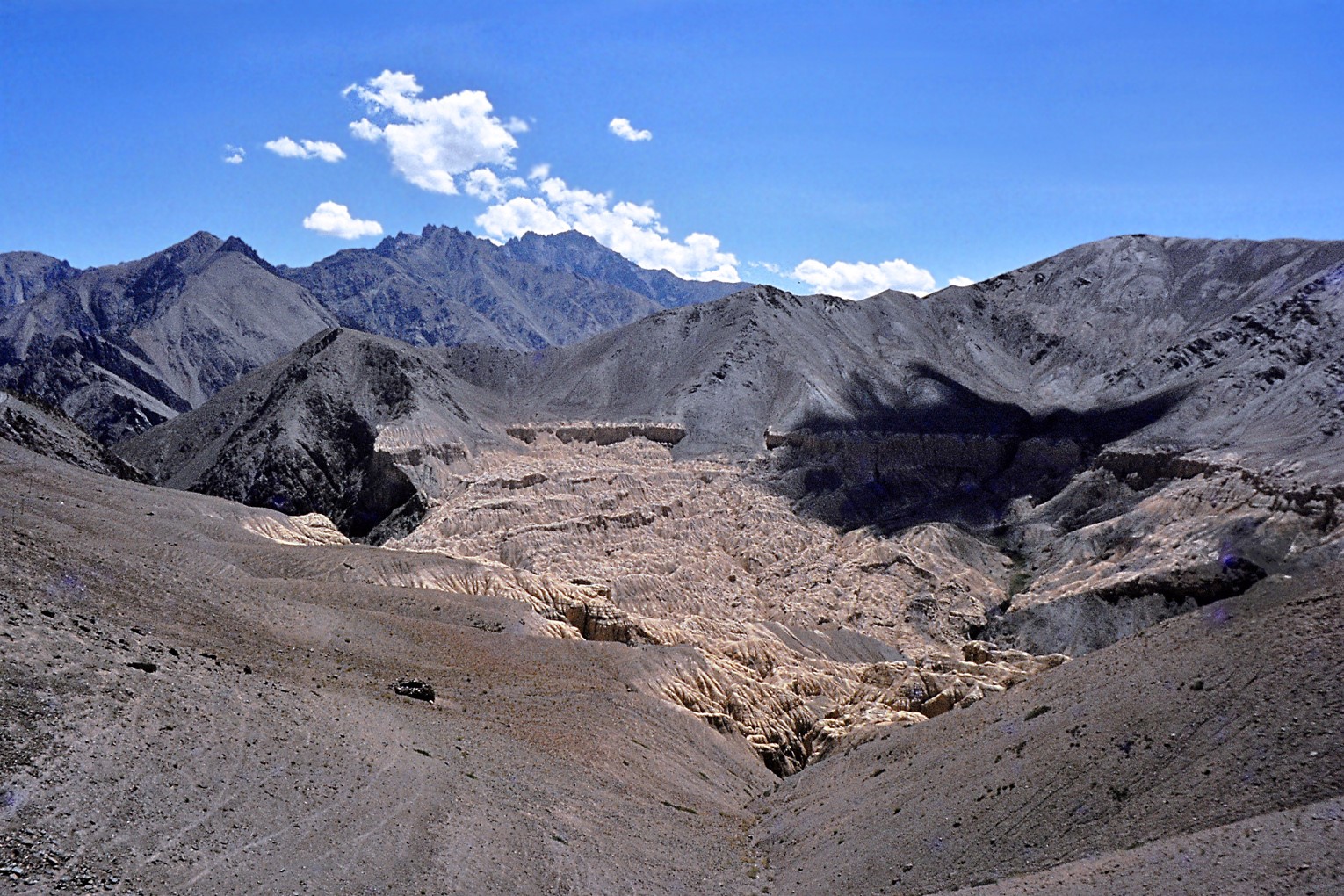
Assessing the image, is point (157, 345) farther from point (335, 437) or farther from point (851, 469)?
point (851, 469)

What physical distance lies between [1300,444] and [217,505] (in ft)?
213

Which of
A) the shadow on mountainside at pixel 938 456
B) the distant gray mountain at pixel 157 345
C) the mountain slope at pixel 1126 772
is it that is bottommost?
the mountain slope at pixel 1126 772

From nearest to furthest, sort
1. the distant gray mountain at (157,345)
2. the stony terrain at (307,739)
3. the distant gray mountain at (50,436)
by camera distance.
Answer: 1. the stony terrain at (307,739)
2. the distant gray mountain at (50,436)
3. the distant gray mountain at (157,345)

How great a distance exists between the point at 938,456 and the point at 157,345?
136m

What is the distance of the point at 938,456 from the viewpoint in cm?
8244

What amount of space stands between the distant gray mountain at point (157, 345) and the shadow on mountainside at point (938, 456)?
269 ft

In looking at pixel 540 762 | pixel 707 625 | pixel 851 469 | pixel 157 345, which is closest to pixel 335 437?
pixel 851 469

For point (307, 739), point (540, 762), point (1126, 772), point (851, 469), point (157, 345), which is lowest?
point (540, 762)

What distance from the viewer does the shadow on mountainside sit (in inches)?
2901

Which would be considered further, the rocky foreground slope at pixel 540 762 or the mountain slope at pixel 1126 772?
the mountain slope at pixel 1126 772

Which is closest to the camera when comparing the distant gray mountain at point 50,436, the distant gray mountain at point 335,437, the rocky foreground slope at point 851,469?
the rocky foreground slope at point 851,469

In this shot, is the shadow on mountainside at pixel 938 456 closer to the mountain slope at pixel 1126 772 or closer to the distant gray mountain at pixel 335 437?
the distant gray mountain at pixel 335 437

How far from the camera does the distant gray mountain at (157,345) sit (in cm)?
12681

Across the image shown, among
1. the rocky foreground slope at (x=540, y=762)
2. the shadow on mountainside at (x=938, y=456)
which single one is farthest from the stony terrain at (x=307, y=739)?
the shadow on mountainside at (x=938, y=456)
